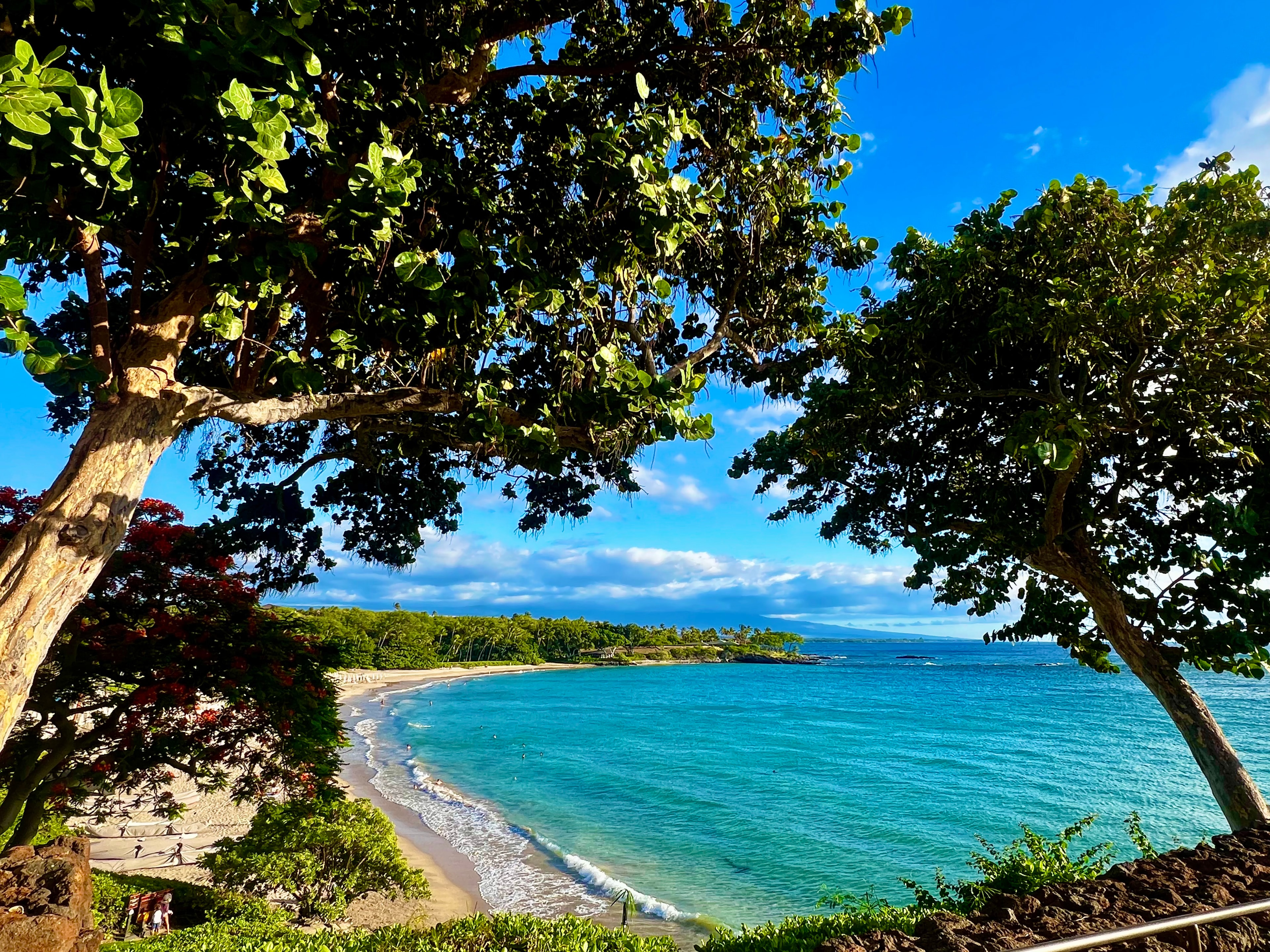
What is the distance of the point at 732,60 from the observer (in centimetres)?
541

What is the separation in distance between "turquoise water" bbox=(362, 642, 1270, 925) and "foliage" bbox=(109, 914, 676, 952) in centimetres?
912

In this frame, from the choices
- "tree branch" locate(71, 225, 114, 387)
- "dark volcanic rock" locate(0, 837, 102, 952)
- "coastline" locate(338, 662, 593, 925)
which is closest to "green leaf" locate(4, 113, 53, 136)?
"tree branch" locate(71, 225, 114, 387)

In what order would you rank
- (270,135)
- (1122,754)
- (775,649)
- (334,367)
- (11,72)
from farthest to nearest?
(775,649), (1122,754), (334,367), (270,135), (11,72)

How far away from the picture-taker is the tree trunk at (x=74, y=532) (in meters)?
3.18

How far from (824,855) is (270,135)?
22.9 m

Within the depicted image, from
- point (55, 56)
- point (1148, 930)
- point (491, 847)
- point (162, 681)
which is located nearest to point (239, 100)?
point (55, 56)

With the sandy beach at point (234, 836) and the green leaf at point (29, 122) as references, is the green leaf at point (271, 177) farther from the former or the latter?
the sandy beach at point (234, 836)

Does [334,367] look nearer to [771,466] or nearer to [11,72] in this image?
[11,72]

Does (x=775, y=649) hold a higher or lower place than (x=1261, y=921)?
lower

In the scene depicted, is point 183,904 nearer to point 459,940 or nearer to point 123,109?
point 459,940

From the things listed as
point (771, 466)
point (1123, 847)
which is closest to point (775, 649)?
point (1123, 847)

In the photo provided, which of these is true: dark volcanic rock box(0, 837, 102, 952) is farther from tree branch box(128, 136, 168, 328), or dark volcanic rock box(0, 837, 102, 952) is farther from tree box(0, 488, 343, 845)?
tree branch box(128, 136, 168, 328)

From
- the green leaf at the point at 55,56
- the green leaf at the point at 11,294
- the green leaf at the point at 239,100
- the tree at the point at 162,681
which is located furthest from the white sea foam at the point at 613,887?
the green leaf at the point at 55,56

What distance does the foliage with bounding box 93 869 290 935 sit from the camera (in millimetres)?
9820
